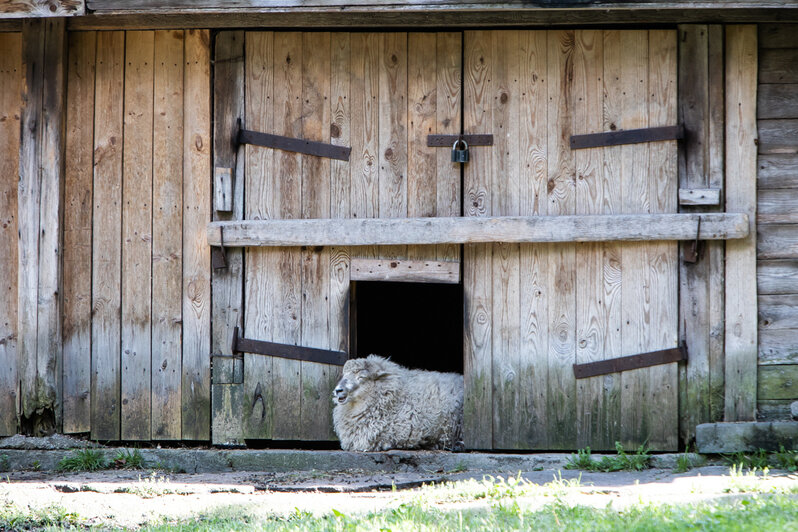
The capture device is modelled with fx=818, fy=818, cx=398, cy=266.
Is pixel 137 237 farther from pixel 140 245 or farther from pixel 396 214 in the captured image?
pixel 396 214

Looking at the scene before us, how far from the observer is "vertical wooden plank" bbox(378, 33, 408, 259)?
7242mm

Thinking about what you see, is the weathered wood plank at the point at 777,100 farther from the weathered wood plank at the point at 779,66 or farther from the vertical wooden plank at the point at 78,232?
the vertical wooden plank at the point at 78,232

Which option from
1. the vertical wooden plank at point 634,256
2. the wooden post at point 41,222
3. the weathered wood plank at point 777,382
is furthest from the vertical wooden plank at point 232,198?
the weathered wood plank at point 777,382

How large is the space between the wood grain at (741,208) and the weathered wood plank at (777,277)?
Answer: 0.30 ft

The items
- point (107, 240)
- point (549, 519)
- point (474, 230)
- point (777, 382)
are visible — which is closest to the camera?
point (549, 519)

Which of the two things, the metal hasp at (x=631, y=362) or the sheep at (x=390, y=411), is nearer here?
the metal hasp at (x=631, y=362)

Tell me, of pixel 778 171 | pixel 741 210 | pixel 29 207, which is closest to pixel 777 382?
pixel 741 210

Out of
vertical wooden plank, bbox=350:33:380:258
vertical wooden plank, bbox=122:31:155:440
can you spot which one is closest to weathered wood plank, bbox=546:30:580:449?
vertical wooden plank, bbox=350:33:380:258

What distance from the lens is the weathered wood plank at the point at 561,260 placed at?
7.08 meters

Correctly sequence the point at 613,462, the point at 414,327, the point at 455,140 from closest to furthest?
the point at 613,462
the point at 455,140
the point at 414,327

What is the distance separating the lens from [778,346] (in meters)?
6.87

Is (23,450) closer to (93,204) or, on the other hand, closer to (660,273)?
(93,204)

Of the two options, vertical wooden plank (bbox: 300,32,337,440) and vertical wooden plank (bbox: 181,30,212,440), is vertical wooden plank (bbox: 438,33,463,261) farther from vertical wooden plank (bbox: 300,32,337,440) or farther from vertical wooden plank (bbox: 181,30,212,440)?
vertical wooden plank (bbox: 181,30,212,440)

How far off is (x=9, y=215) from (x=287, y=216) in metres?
2.55
